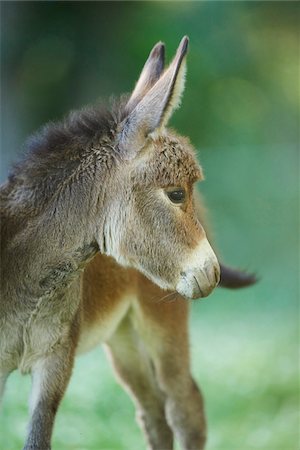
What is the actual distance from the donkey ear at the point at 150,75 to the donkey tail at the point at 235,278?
1.58m

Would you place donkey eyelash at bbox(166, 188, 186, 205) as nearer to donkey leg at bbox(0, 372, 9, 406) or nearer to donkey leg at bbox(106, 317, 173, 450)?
donkey leg at bbox(0, 372, 9, 406)

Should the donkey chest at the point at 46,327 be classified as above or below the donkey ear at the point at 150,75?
below

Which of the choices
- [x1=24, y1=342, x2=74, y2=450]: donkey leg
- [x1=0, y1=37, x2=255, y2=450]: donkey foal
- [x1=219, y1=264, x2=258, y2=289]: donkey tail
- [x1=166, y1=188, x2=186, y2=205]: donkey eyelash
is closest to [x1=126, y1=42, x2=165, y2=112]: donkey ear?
[x1=0, y1=37, x2=255, y2=450]: donkey foal

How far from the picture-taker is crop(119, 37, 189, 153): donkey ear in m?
3.66

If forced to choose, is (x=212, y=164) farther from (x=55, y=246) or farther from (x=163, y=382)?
(x=55, y=246)

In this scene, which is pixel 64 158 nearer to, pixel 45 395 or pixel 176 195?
pixel 176 195

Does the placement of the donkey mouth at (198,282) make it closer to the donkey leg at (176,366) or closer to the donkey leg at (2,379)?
the donkey leg at (2,379)

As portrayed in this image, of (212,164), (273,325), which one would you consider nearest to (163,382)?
(273,325)

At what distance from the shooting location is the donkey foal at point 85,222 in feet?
12.6

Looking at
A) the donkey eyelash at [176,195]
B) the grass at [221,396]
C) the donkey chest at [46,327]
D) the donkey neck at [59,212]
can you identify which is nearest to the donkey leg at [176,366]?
the grass at [221,396]

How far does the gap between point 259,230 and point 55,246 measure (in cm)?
711

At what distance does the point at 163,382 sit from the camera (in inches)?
206

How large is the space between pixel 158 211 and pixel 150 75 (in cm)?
60

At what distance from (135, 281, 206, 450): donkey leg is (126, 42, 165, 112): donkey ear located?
1.38 m
